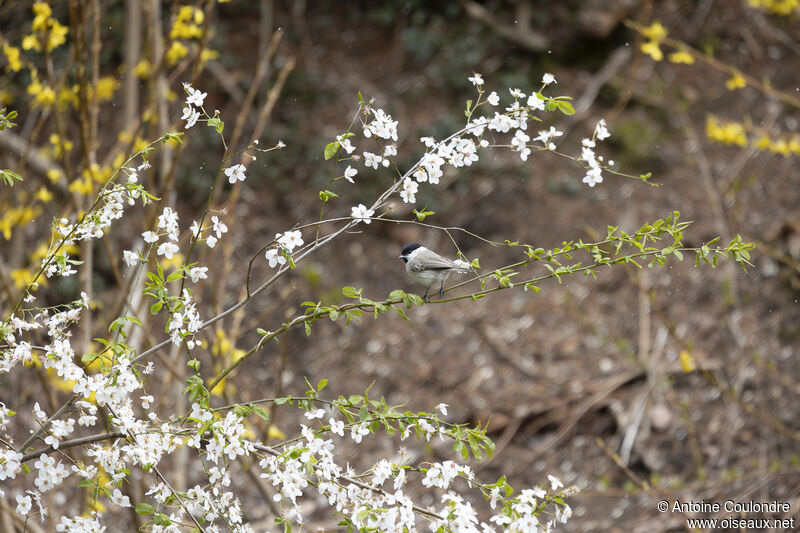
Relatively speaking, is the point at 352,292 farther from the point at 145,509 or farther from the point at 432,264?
the point at 145,509

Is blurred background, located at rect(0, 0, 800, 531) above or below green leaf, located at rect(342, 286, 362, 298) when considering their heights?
below

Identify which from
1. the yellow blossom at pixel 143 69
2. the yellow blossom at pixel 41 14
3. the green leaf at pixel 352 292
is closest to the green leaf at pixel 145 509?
the green leaf at pixel 352 292

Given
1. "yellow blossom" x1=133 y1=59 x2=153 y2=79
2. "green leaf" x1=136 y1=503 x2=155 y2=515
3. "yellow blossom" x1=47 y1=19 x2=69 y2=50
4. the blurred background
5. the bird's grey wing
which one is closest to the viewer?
"green leaf" x1=136 y1=503 x2=155 y2=515

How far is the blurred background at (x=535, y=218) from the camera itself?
4.90 metres

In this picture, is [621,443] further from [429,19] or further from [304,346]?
[429,19]

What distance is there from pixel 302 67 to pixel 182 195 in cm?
195

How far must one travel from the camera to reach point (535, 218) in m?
6.91

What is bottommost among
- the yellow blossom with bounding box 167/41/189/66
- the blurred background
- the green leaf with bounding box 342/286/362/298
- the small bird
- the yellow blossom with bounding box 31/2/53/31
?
the blurred background

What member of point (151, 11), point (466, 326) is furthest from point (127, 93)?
point (466, 326)

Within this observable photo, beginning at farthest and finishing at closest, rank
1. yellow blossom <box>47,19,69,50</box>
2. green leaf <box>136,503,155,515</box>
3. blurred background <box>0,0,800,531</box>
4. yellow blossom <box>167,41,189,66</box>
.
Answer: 1. blurred background <box>0,0,800,531</box>
2. yellow blossom <box>167,41,189,66</box>
3. yellow blossom <box>47,19,69,50</box>
4. green leaf <box>136,503,155,515</box>

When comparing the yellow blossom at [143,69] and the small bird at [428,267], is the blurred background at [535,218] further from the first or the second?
the small bird at [428,267]

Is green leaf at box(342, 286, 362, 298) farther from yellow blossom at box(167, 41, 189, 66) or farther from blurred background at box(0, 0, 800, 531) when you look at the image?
yellow blossom at box(167, 41, 189, 66)

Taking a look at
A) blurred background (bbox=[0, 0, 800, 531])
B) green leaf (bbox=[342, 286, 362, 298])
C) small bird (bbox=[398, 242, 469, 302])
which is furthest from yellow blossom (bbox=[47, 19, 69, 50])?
green leaf (bbox=[342, 286, 362, 298])

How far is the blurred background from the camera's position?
4.90m
